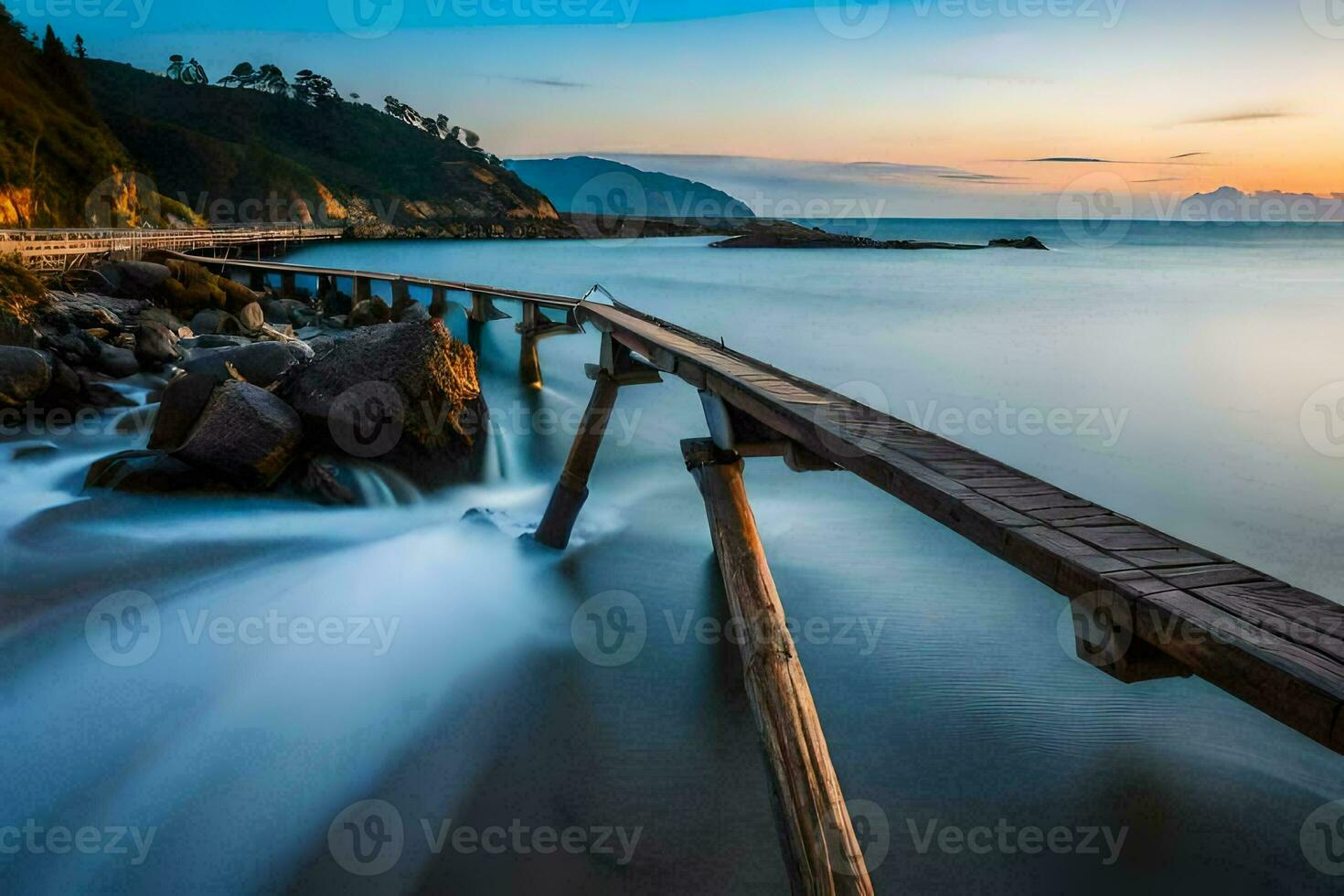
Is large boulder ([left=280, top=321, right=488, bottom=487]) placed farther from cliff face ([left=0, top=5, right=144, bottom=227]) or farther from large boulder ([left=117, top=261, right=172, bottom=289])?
cliff face ([left=0, top=5, right=144, bottom=227])

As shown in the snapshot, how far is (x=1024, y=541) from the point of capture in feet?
8.30

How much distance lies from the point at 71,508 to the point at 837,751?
7873 millimetres

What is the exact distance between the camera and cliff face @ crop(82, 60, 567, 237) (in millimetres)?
91500

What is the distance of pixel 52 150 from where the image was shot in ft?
129

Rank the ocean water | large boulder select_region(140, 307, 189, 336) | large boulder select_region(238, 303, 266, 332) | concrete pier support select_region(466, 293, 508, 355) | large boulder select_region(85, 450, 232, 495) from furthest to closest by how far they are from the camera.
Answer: concrete pier support select_region(466, 293, 508, 355), large boulder select_region(238, 303, 266, 332), large boulder select_region(140, 307, 189, 336), large boulder select_region(85, 450, 232, 495), the ocean water

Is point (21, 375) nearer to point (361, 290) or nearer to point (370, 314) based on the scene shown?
point (370, 314)

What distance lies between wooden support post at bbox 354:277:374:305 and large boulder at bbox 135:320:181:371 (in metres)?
7.77

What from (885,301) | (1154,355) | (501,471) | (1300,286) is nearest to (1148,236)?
(1300,286)

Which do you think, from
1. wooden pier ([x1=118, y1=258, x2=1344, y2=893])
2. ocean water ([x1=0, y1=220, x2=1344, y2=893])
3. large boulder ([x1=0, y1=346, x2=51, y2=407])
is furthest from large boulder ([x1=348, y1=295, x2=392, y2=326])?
wooden pier ([x1=118, y1=258, x2=1344, y2=893])

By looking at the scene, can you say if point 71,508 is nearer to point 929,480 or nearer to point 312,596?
point 312,596

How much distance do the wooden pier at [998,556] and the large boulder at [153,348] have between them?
1167cm

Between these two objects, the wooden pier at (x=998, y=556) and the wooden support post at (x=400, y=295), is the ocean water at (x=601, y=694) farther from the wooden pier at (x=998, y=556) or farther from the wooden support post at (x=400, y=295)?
the wooden support post at (x=400, y=295)

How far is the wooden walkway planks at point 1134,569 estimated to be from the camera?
1808 millimetres

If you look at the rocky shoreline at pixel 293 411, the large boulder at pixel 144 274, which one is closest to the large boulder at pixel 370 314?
the large boulder at pixel 144 274
